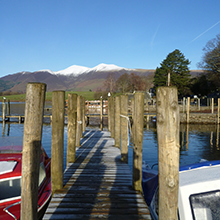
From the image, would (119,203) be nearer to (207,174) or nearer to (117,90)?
(207,174)

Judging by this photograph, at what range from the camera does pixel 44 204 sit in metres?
5.12

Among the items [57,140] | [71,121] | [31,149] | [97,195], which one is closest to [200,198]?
[97,195]

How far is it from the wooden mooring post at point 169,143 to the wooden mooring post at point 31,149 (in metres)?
1.65

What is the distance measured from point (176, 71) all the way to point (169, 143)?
58912 millimetres

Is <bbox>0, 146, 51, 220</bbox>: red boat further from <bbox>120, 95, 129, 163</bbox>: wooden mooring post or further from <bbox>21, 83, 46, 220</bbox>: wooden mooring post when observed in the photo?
<bbox>120, 95, 129, 163</bbox>: wooden mooring post

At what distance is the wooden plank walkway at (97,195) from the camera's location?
3803 mm

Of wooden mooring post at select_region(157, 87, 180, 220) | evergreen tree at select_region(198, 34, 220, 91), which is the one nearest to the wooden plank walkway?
wooden mooring post at select_region(157, 87, 180, 220)

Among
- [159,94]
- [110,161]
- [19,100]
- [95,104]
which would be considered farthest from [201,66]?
[19,100]

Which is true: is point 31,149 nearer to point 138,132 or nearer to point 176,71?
point 138,132

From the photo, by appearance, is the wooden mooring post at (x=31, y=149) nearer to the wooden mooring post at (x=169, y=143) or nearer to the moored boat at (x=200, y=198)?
the wooden mooring post at (x=169, y=143)

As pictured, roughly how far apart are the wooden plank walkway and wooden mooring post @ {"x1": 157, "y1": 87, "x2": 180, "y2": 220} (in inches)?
50.6

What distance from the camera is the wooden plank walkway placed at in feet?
12.5

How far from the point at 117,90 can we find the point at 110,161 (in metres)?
74.9

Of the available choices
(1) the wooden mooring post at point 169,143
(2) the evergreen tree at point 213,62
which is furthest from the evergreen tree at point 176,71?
(1) the wooden mooring post at point 169,143
